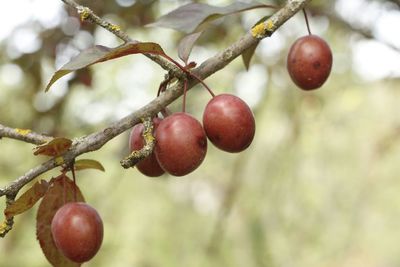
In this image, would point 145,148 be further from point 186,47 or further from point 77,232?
point 186,47

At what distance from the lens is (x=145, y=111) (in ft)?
3.59

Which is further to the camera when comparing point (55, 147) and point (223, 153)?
point (223, 153)

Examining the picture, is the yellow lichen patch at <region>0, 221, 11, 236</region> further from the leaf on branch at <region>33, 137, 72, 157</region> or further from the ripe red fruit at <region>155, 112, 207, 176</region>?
the ripe red fruit at <region>155, 112, 207, 176</region>

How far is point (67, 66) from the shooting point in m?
1.00

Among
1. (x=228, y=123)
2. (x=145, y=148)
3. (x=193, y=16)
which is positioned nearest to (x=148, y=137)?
(x=145, y=148)

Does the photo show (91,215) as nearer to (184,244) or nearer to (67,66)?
(67,66)

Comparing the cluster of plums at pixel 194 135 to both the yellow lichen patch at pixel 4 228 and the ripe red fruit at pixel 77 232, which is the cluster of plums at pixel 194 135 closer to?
the ripe red fruit at pixel 77 232

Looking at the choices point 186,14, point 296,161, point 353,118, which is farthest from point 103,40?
point 186,14

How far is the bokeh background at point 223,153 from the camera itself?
2.85 metres

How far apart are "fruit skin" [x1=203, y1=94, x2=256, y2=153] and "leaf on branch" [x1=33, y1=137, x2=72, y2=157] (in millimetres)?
255

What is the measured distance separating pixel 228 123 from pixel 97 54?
0.26 meters

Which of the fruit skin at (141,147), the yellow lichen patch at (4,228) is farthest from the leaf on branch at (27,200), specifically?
the fruit skin at (141,147)

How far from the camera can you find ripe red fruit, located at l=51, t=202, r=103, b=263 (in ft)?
3.59

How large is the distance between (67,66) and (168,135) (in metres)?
0.21
